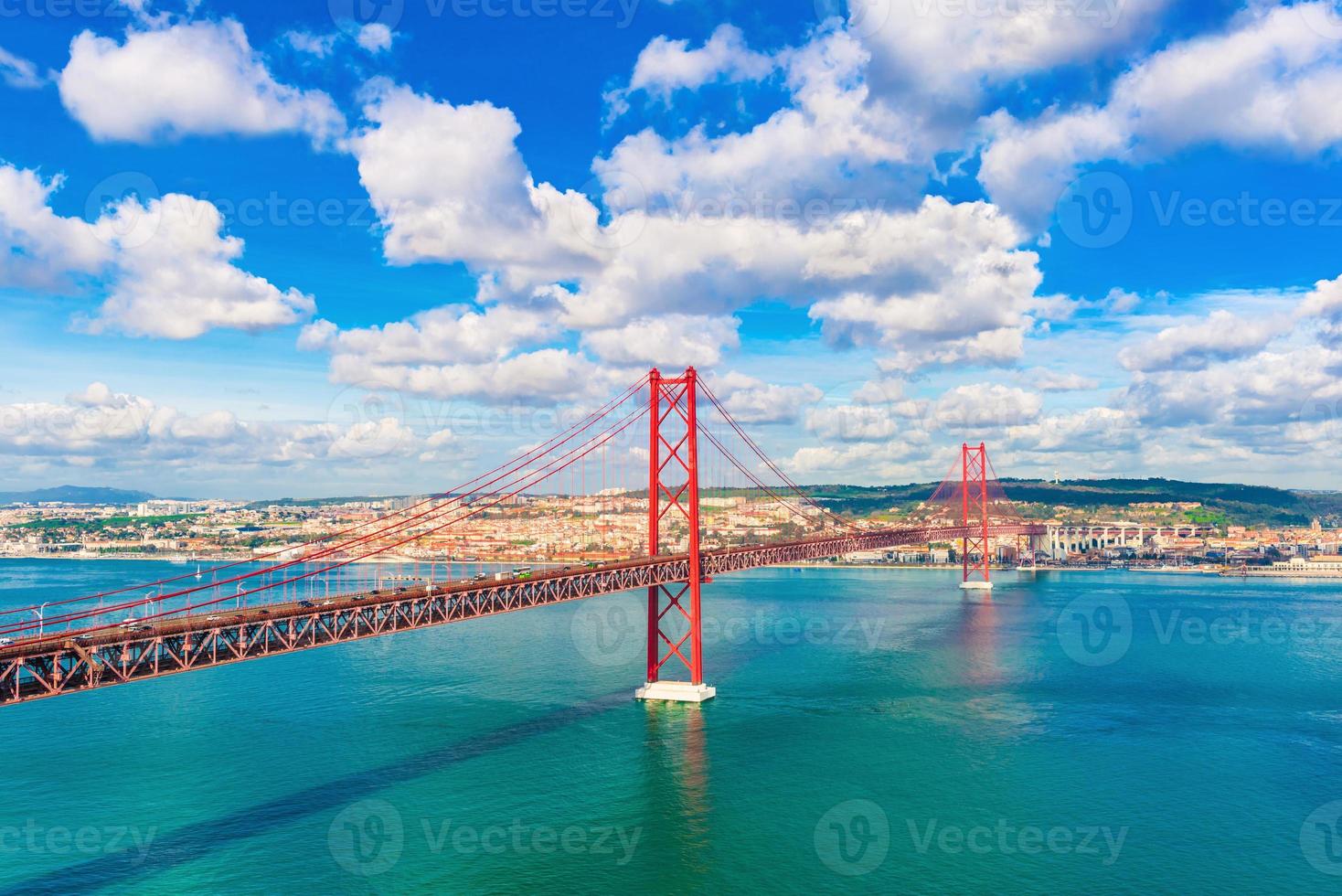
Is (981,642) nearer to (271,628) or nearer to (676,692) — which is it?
(676,692)

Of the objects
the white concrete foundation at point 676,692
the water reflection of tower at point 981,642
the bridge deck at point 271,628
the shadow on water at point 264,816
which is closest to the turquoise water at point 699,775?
the shadow on water at point 264,816

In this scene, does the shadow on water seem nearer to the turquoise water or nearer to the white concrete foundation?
the turquoise water

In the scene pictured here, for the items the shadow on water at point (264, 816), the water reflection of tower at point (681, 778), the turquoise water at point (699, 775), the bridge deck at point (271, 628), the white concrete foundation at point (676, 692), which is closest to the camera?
the bridge deck at point (271, 628)

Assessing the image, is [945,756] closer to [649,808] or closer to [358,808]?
[649,808]

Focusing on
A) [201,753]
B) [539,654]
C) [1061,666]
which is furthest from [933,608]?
[201,753]

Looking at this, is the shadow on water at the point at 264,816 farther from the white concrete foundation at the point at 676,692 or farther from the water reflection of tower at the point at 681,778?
the water reflection of tower at the point at 681,778

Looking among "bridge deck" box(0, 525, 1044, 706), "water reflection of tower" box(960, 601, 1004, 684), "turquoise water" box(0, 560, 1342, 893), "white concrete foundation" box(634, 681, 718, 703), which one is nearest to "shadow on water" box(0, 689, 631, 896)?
"turquoise water" box(0, 560, 1342, 893)
